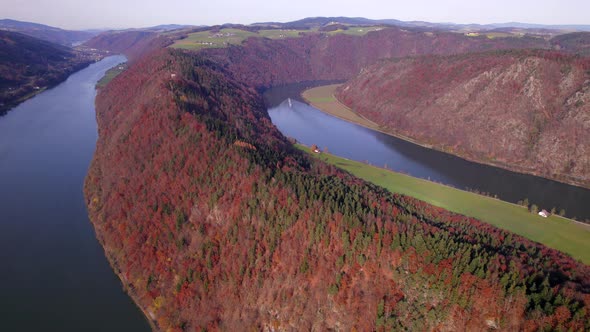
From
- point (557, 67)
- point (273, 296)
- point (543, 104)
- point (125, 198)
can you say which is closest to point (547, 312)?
point (273, 296)

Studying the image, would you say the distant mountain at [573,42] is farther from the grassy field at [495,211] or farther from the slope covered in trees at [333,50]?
the grassy field at [495,211]

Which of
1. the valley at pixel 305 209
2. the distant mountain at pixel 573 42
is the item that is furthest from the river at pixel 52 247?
the distant mountain at pixel 573 42

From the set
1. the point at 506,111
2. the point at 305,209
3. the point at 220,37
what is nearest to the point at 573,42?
the point at 506,111

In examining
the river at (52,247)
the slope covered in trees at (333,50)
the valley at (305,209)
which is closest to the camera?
the valley at (305,209)

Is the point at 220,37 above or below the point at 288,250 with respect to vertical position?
above

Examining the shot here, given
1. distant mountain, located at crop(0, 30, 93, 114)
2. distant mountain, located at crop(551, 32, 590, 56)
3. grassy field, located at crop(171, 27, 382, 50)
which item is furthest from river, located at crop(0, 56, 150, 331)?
distant mountain, located at crop(551, 32, 590, 56)

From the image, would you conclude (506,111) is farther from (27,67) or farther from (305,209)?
(27,67)
